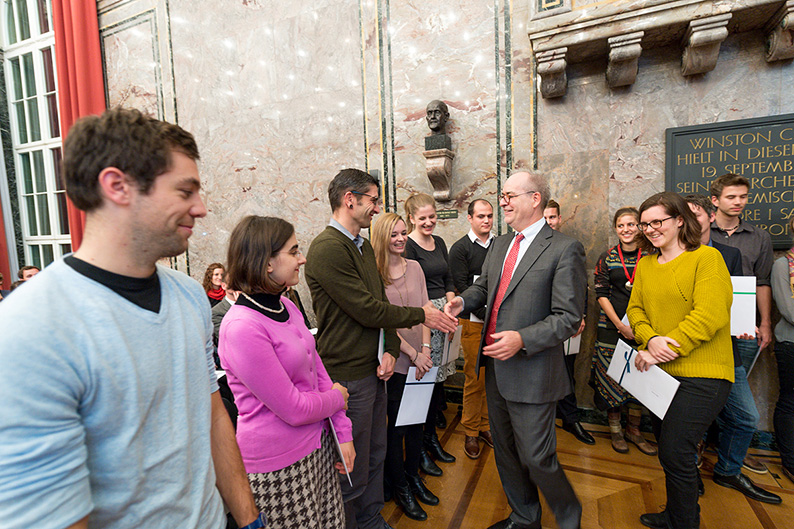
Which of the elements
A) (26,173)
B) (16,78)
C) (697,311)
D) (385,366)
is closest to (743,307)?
(697,311)

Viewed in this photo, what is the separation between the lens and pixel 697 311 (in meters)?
1.78

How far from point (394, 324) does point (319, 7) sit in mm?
3778

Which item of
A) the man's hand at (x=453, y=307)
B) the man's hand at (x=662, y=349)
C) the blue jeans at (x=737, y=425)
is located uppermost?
the man's hand at (x=453, y=307)

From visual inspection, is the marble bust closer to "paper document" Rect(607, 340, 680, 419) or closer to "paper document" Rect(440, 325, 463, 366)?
"paper document" Rect(440, 325, 463, 366)

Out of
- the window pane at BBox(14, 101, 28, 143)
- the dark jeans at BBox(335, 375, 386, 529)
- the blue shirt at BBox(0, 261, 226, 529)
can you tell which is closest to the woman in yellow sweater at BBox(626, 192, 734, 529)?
the dark jeans at BBox(335, 375, 386, 529)

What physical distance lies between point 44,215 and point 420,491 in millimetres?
7114

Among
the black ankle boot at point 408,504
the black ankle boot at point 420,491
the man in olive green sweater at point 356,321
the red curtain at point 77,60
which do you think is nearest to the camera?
the man in olive green sweater at point 356,321

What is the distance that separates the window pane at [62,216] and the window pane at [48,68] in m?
1.62

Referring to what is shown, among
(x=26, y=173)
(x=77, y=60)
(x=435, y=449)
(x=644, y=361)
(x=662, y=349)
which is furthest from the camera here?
(x=26, y=173)

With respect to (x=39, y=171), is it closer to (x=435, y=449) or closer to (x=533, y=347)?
(x=435, y=449)

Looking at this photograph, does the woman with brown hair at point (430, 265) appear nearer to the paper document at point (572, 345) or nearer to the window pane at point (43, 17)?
the paper document at point (572, 345)

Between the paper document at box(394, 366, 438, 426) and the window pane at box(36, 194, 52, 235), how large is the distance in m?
6.78

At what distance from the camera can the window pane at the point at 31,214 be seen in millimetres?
6231

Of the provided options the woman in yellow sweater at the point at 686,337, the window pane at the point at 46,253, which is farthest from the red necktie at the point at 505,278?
the window pane at the point at 46,253
